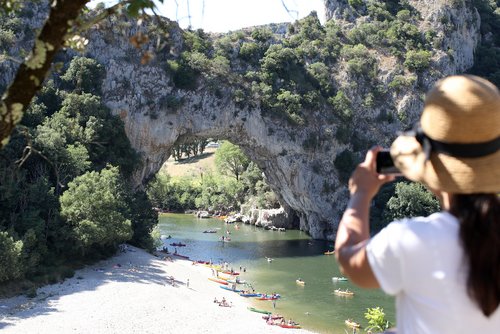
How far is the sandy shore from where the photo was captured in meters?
18.7

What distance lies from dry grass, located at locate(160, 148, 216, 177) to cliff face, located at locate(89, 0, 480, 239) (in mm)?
25021

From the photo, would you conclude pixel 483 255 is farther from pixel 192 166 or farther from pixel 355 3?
pixel 192 166

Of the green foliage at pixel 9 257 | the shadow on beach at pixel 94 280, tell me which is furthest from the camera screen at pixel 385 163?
the green foliage at pixel 9 257

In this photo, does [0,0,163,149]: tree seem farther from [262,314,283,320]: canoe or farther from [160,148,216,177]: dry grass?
[160,148,216,177]: dry grass

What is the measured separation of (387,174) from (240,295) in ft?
80.8

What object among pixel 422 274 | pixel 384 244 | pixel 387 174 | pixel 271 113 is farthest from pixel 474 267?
pixel 271 113

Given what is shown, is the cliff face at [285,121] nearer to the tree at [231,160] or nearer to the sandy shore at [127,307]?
the tree at [231,160]

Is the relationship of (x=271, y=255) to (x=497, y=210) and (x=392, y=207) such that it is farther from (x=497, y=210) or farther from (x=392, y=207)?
(x=497, y=210)

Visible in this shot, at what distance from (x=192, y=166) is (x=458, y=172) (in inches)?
2839

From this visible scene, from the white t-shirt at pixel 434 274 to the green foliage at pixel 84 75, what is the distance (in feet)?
113

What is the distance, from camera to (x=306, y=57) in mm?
45031

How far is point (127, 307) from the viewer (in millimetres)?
20953

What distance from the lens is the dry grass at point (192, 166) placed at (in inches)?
2776

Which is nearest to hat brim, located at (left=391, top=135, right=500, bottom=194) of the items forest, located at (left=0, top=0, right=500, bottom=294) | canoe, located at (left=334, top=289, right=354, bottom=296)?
forest, located at (left=0, top=0, right=500, bottom=294)
